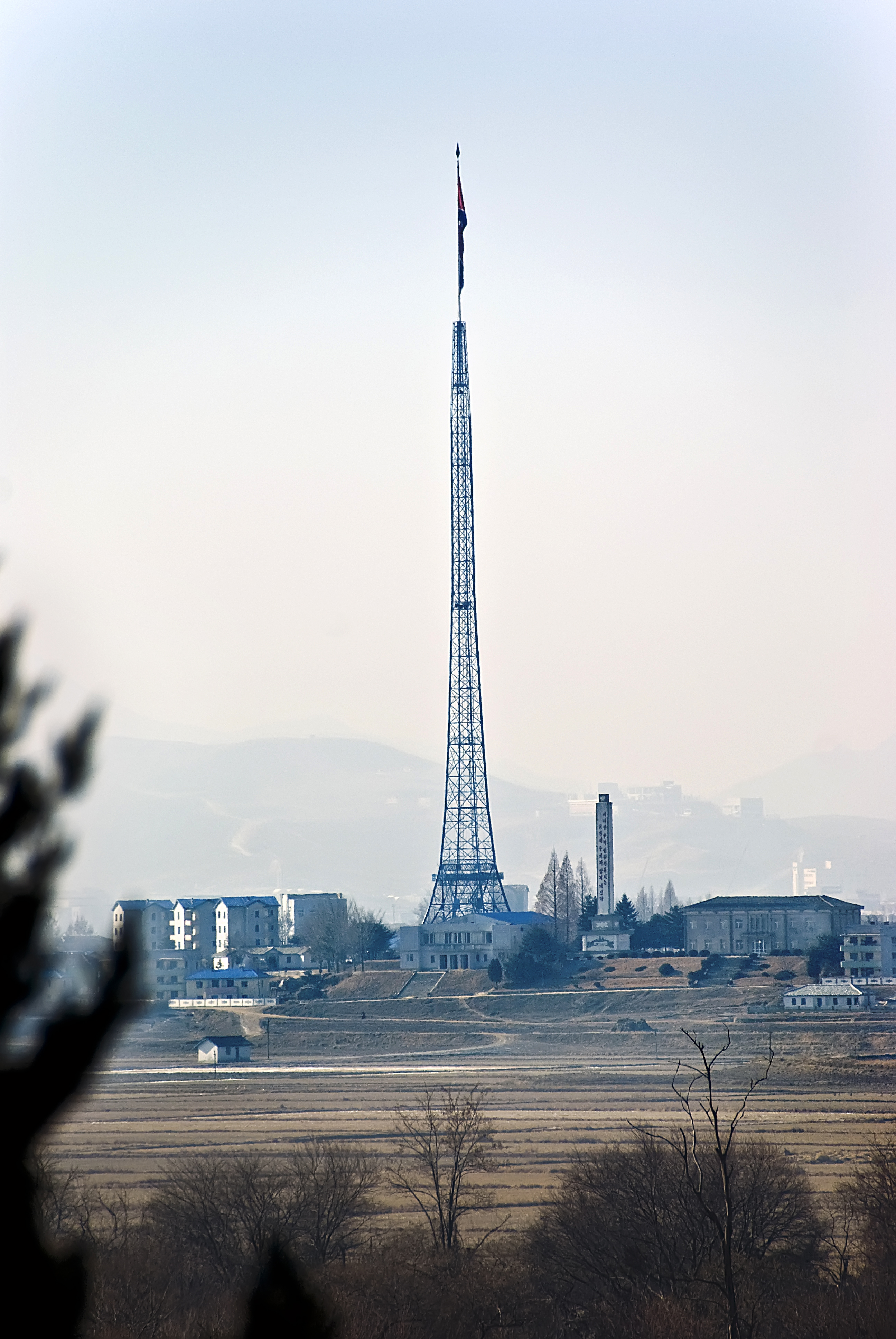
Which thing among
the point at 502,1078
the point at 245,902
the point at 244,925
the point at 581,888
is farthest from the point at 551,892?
the point at 502,1078

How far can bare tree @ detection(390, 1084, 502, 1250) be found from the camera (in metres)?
37.2

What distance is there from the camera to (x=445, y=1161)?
5194 centimetres

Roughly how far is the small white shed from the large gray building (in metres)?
29.1

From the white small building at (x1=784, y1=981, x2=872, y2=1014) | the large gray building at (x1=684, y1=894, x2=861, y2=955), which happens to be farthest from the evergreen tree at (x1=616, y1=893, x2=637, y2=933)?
the white small building at (x1=784, y1=981, x2=872, y2=1014)

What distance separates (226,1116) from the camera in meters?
62.0

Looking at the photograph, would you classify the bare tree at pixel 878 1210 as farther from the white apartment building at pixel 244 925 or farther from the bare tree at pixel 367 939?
the white apartment building at pixel 244 925

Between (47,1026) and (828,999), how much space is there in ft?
277

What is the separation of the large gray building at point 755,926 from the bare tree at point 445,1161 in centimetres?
4408

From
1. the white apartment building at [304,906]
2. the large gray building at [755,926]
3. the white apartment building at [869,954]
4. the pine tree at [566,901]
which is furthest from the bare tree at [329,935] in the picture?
the white apartment building at [869,954]

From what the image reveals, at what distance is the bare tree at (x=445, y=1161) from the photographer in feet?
122

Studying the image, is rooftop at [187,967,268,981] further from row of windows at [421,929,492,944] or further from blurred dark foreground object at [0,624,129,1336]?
blurred dark foreground object at [0,624,129,1336]

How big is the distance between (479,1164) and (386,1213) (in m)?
7.27

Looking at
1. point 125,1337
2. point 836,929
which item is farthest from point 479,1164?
point 836,929

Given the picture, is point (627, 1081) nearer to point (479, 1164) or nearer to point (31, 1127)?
point (479, 1164)
